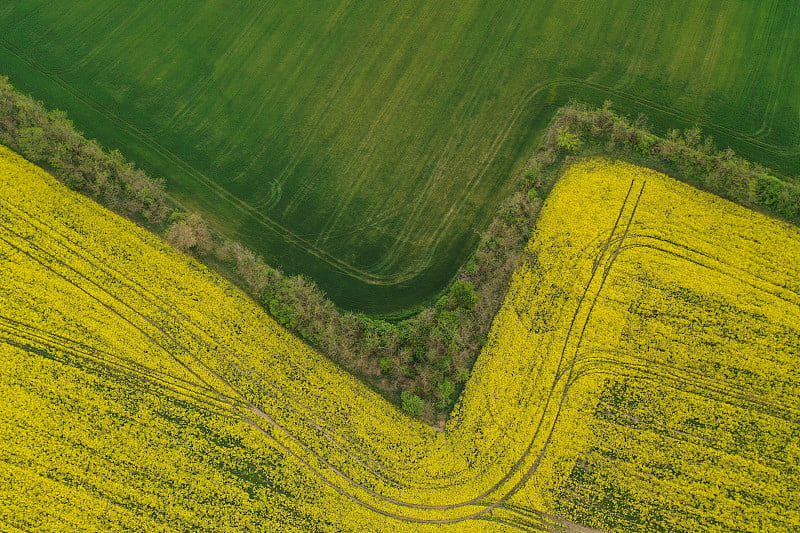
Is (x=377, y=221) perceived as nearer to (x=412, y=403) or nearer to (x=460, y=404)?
(x=412, y=403)

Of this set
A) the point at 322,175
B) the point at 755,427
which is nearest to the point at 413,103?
the point at 322,175

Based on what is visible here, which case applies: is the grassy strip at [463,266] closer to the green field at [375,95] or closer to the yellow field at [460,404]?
the yellow field at [460,404]

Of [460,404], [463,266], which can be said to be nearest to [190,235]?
[463,266]

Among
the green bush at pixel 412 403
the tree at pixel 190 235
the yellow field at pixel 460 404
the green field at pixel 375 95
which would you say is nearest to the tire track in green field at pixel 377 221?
the green field at pixel 375 95

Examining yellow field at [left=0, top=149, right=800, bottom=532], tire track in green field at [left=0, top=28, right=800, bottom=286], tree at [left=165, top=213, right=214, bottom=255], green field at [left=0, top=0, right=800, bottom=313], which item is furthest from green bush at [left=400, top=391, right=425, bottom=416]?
tree at [left=165, top=213, right=214, bottom=255]

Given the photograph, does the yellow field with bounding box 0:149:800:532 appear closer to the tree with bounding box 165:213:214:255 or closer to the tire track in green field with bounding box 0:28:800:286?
the tree with bounding box 165:213:214:255

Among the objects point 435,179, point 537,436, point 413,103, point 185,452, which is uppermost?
point 413,103

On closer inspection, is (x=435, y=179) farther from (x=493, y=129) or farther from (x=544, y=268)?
(x=544, y=268)
